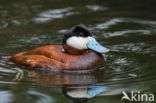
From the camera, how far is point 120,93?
16.7ft

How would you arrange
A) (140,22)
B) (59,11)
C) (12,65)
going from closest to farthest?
(12,65) → (140,22) → (59,11)

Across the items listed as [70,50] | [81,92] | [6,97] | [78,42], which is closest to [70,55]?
[70,50]

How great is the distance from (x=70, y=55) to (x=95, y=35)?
227 cm

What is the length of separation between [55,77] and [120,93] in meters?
1.24

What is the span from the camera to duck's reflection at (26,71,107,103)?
5086mm

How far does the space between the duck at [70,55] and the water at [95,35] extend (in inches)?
5.5

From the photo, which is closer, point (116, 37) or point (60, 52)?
point (60, 52)

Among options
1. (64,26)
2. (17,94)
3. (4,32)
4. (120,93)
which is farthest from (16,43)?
(120,93)

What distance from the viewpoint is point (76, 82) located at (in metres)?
5.71

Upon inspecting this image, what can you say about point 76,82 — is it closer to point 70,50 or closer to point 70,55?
point 70,55

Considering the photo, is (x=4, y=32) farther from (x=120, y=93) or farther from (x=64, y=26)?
(x=120, y=93)

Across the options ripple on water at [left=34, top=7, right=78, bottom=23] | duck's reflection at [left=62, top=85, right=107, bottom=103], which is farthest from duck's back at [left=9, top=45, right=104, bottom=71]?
ripple on water at [left=34, top=7, right=78, bottom=23]

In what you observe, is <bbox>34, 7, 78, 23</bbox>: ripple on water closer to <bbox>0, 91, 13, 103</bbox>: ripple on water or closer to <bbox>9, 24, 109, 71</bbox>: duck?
<bbox>9, 24, 109, 71</bbox>: duck

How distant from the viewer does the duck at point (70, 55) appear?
242 inches
